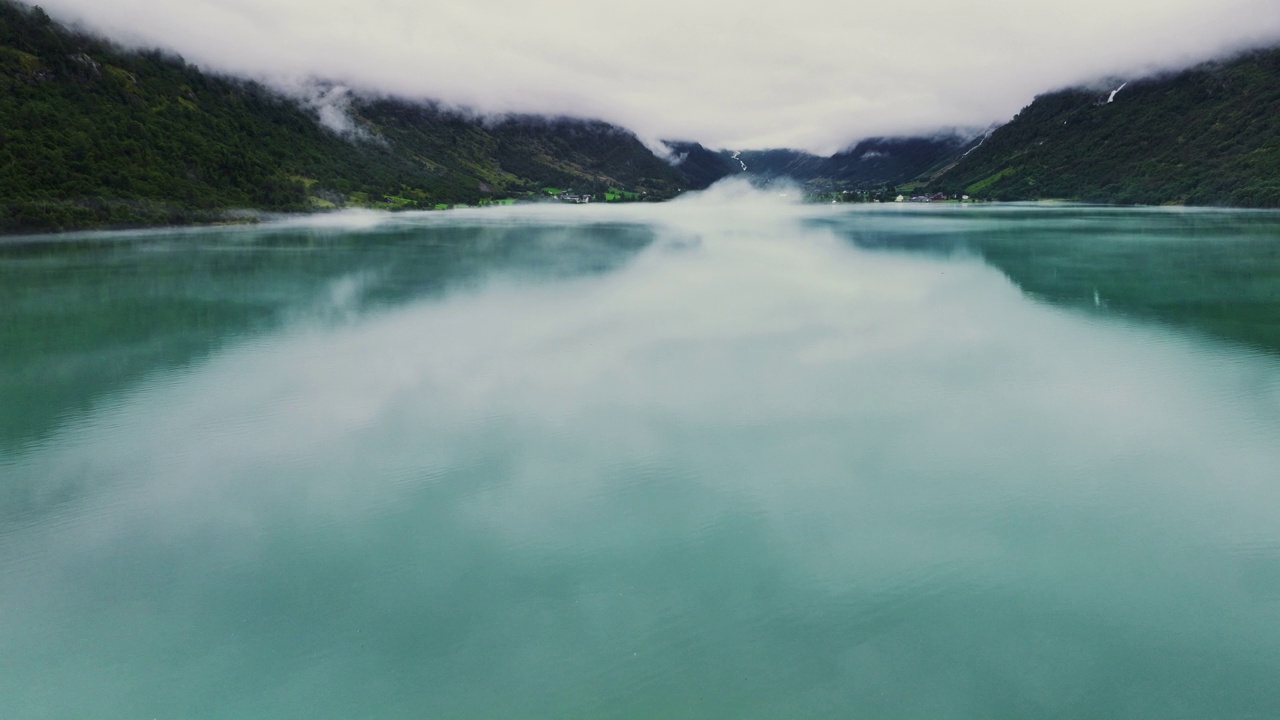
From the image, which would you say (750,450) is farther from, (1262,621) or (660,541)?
(1262,621)

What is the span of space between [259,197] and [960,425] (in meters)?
109

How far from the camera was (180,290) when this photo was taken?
114 ft

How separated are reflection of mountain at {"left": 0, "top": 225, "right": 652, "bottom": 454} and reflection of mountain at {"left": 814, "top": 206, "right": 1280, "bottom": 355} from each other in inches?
932

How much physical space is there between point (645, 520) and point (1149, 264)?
42.2 metres

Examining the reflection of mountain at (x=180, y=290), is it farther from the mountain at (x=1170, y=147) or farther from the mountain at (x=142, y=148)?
the mountain at (x=1170, y=147)

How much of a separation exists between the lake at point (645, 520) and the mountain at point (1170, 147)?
114m

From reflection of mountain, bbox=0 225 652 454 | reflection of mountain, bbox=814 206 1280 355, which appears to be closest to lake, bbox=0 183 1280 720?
reflection of mountain, bbox=0 225 652 454

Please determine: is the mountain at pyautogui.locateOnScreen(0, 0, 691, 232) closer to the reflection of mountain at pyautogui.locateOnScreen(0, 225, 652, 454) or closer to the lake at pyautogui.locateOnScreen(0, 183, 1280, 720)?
the reflection of mountain at pyautogui.locateOnScreen(0, 225, 652, 454)

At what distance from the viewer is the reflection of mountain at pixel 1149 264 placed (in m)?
26.2

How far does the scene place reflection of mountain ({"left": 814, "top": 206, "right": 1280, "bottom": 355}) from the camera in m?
26.2

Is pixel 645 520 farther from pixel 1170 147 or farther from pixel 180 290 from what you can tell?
pixel 1170 147

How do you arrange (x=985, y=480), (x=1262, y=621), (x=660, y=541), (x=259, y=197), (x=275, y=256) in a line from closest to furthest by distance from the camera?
(x=1262, y=621), (x=660, y=541), (x=985, y=480), (x=275, y=256), (x=259, y=197)

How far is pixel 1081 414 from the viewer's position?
1485 centimetres

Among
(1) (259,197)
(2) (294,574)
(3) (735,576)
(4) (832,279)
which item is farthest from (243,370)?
(1) (259,197)
